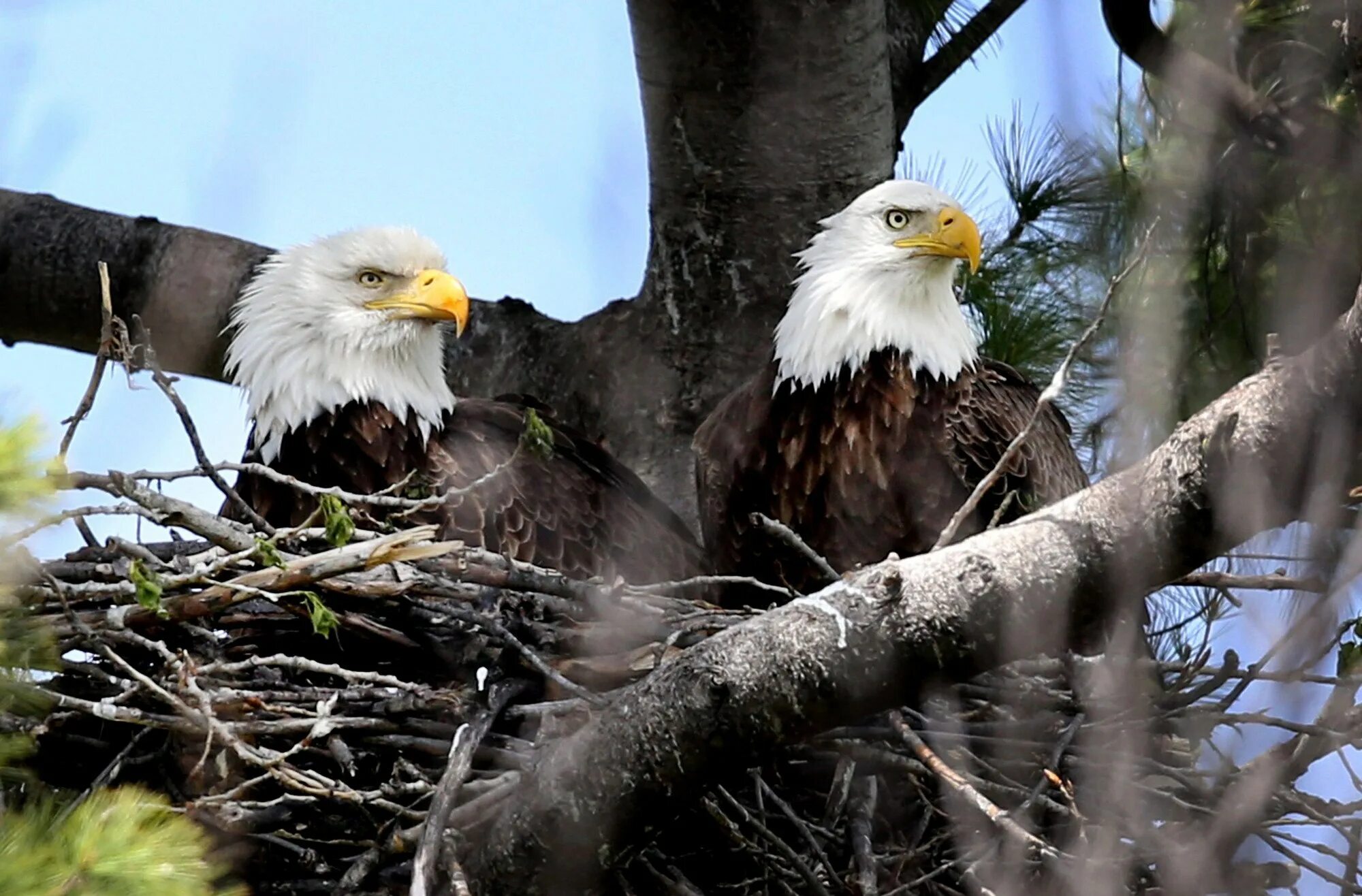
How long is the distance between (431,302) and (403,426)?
0.33 metres

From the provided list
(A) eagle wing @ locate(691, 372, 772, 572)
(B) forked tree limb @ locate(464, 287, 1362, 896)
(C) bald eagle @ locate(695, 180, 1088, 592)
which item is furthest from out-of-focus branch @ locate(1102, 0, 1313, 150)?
(A) eagle wing @ locate(691, 372, 772, 572)

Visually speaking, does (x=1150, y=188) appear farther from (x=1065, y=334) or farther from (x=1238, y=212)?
(x=1065, y=334)

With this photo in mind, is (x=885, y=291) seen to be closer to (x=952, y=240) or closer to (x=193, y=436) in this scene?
(x=952, y=240)

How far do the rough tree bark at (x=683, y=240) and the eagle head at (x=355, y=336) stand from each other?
Result: 43cm

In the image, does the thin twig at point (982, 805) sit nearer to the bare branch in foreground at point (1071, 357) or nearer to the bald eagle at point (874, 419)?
the bare branch in foreground at point (1071, 357)

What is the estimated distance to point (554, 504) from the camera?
165 inches

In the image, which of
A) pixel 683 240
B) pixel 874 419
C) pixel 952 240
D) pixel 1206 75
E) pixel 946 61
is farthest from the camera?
pixel 946 61

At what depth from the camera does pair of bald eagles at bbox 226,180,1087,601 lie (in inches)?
160

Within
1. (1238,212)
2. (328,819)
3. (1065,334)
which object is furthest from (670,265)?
(328,819)

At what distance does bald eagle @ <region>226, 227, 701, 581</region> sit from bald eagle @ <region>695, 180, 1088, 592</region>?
26cm

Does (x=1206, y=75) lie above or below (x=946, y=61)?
below

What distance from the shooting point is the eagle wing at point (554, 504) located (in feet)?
13.3

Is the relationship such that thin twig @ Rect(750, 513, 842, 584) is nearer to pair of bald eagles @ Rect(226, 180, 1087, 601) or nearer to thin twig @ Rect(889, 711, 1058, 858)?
thin twig @ Rect(889, 711, 1058, 858)

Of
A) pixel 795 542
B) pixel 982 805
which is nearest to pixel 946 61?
pixel 795 542
